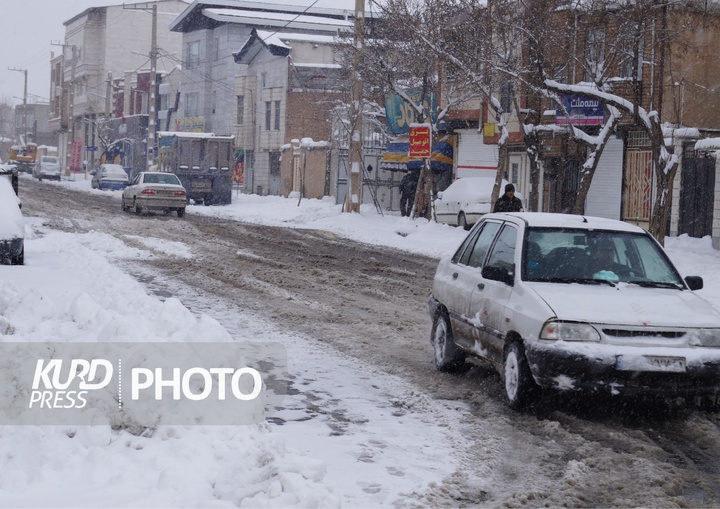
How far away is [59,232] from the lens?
24188 millimetres

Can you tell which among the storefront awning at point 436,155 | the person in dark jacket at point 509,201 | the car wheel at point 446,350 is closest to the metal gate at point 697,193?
the person in dark jacket at point 509,201

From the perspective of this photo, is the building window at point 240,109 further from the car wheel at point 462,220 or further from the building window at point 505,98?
the car wheel at point 462,220

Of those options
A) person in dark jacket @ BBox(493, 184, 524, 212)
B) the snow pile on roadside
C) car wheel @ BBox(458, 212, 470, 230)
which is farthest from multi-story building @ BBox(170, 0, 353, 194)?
the snow pile on roadside

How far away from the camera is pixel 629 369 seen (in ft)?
24.0

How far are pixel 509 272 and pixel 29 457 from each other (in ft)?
13.7

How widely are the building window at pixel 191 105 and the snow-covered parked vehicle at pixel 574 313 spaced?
223 feet

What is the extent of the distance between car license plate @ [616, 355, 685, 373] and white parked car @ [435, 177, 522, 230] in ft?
79.6

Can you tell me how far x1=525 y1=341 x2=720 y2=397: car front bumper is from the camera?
24.0 feet

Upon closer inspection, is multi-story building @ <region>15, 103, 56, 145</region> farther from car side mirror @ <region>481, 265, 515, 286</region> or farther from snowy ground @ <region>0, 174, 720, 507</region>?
car side mirror @ <region>481, 265, 515, 286</region>

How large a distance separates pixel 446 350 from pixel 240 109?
59624 mm

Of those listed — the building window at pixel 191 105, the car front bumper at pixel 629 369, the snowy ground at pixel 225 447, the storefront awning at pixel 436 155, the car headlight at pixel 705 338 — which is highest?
the building window at pixel 191 105

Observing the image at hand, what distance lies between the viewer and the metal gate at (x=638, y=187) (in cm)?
3184

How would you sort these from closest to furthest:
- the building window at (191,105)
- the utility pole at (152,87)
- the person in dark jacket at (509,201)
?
the person in dark jacket at (509,201) → the utility pole at (152,87) → the building window at (191,105)

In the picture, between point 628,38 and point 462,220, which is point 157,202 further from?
point 628,38
